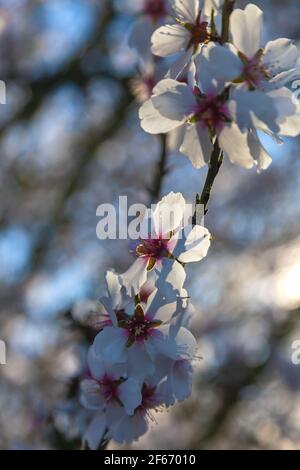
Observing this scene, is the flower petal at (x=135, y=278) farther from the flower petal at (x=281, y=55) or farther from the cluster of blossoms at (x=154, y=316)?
the flower petal at (x=281, y=55)

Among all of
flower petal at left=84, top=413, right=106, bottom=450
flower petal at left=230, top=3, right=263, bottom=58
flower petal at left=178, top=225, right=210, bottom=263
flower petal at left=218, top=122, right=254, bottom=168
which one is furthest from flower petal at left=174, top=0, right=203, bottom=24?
flower petal at left=84, top=413, right=106, bottom=450

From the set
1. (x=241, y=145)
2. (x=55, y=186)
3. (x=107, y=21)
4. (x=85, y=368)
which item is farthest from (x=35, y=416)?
(x=55, y=186)

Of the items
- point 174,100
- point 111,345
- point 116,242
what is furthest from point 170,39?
point 116,242

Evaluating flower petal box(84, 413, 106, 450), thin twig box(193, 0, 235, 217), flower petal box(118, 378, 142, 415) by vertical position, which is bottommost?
flower petal box(84, 413, 106, 450)

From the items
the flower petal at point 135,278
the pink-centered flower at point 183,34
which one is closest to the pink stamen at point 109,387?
the flower petal at point 135,278

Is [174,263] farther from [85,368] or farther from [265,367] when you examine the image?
[265,367]

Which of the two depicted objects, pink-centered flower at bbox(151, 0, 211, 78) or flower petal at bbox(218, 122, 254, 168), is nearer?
flower petal at bbox(218, 122, 254, 168)

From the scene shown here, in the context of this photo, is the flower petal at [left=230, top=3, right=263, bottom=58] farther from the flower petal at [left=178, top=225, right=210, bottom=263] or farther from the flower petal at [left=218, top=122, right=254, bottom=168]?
the flower petal at [left=178, top=225, right=210, bottom=263]
